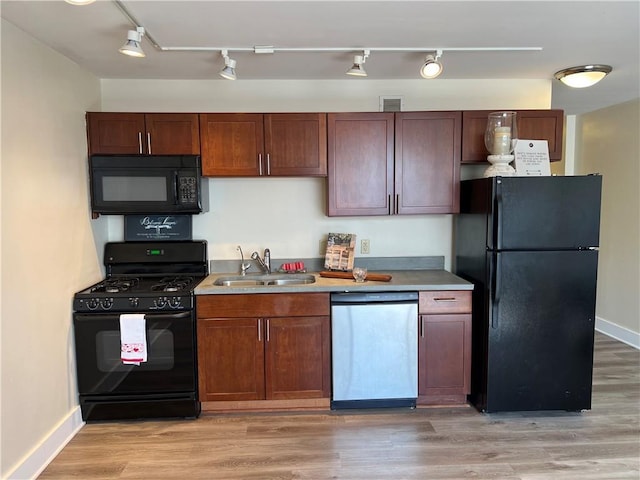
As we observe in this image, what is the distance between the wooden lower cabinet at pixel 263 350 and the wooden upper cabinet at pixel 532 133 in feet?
4.85

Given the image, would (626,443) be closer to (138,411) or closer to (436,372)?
(436,372)

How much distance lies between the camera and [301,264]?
3311 mm

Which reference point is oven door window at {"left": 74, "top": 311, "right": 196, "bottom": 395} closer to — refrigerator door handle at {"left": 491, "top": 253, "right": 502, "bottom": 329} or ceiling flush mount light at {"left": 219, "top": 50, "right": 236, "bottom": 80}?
ceiling flush mount light at {"left": 219, "top": 50, "right": 236, "bottom": 80}

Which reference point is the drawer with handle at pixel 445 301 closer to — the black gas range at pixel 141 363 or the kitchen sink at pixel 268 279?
the kitchen sink at pixel 268 279

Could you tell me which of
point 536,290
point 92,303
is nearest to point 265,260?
point 92,303

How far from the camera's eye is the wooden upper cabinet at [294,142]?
294cm

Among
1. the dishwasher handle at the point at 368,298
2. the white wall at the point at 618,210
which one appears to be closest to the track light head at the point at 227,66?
the dishwasher handle at the point at 368,298

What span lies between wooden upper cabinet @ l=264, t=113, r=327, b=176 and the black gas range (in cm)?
107

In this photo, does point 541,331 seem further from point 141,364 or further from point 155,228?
point 155,228

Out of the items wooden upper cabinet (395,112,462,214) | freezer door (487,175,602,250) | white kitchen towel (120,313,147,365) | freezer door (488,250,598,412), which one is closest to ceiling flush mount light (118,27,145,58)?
white kitchen towel (120,313,147,365)

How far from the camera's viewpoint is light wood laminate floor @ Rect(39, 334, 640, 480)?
2.25m

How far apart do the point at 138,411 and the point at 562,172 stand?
4.85 metres

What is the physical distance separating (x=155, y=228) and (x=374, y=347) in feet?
6.17

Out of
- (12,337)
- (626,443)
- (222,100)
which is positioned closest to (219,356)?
(12,337)
